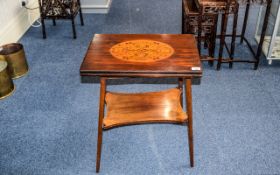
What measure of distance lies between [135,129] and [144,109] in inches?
15.1

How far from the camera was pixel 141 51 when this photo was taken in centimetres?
188

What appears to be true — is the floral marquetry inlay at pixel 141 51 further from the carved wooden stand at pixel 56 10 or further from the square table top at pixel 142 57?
the carved wooden stand at pixel 56 10

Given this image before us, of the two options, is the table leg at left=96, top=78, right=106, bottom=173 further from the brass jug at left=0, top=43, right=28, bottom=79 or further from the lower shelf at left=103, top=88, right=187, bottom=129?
the brass jug at left=0, top=43, right=28, bottom=79

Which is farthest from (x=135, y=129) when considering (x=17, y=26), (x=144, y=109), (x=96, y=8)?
(x=96, y=8)

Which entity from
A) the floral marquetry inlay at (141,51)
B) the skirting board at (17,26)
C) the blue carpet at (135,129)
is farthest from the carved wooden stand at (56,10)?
the floral marquetry inlay at (141,51)

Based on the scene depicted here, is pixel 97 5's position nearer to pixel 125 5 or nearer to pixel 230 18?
pixel 125 5

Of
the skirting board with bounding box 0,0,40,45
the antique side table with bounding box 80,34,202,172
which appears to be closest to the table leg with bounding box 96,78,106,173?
the antique side table with bounding box 80,34,202,172

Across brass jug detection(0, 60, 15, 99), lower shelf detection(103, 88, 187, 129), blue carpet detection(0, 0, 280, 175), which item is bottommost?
blue carpet detection(0, 0, 280, 175)

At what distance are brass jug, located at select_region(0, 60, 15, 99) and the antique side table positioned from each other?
100 cm

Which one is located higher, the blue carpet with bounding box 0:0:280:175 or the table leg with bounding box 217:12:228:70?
the table leg with bounding box 217:12:228:70

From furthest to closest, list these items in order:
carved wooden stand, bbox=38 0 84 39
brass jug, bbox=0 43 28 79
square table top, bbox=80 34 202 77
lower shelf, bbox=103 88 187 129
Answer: carved wooden stand, bbox=38 0 84 39 → brass jug, bbox=0 43 28 79 → lower shelf, bbox=103 88 187 129 → square table top, bbox=80 34 202 77

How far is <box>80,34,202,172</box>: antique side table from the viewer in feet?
5.55

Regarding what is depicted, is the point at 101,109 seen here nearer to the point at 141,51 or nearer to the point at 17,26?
the point at 141,51

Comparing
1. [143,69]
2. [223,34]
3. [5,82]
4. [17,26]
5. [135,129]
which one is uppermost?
[143,69]
